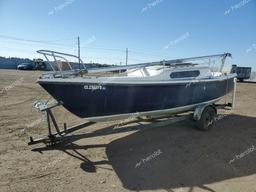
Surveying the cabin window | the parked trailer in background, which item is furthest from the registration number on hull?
the parked trailer in background

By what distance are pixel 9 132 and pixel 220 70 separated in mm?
6899

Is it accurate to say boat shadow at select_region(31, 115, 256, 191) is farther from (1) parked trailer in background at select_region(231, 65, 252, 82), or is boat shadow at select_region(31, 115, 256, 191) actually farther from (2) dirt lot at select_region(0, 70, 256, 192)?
(1) parked trailer in background at select_region(231, 65, 252, 82)

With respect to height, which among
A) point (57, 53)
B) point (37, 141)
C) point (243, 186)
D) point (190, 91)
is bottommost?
point (243, 186)

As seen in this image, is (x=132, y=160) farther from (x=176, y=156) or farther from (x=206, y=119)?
(x=206, y=119)

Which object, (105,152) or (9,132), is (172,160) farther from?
(9,132)

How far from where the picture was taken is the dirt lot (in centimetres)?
407

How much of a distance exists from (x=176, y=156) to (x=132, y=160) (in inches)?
36.0

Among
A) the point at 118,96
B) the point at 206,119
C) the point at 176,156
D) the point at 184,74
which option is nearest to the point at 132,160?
the point at 176,156

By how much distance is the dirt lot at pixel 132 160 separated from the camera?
4070mm

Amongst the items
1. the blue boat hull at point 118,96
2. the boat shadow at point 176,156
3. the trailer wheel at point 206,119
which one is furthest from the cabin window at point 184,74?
the boat shadow at point 176,156

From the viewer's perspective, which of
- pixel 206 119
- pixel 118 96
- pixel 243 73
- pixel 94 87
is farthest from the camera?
pixel 243 73

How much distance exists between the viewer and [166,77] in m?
6.75

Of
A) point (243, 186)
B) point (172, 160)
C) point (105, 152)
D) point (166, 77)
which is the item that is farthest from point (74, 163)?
point (166, 77)

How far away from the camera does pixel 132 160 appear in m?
5.00
